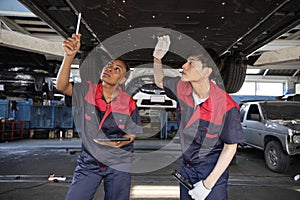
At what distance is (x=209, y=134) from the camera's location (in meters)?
1.40

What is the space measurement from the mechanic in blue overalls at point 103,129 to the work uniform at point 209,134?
0.41m

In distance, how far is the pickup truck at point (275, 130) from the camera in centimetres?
393

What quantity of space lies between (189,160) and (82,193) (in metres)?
0.69

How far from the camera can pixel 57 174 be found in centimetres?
375

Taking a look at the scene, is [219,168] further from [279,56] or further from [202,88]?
[279,56]

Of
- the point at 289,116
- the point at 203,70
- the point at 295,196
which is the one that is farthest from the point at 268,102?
the point at 203,70

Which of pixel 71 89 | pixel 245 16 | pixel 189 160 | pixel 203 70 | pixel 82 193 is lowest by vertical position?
pixel 82 193

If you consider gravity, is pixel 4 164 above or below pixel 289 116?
below

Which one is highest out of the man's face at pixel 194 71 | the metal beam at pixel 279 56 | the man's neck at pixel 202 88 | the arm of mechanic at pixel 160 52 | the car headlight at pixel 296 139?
the metal beam at pixel 279 56

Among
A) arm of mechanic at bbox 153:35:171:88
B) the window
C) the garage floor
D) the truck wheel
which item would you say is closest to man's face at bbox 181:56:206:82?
arm of mechanic at bbox 153:35:171:88

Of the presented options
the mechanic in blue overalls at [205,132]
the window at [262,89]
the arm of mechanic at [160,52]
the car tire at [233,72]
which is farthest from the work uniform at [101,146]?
the window at [262,89]

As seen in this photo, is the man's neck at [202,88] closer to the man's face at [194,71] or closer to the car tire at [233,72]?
the man's face at [194,71]

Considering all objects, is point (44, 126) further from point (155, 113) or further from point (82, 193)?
point (82, 193)

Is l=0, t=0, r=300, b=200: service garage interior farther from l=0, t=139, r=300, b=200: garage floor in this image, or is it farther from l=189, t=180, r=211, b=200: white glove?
l=189, t=180, r=211, b=200: white glove
